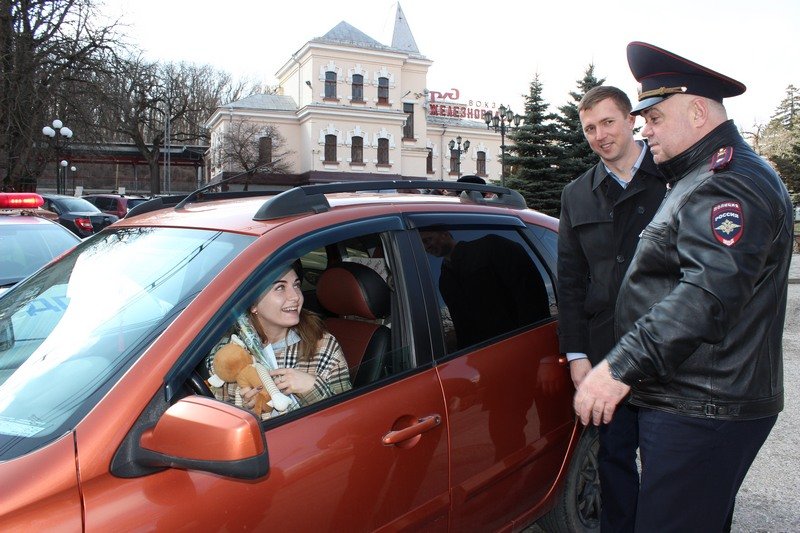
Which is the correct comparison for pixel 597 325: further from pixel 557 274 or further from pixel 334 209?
pixel 334 209

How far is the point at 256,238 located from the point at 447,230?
925 millimetres

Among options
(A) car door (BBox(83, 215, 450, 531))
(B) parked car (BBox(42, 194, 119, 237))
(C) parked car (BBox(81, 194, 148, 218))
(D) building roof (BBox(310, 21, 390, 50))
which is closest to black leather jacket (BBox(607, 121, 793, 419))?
(A) car door (BBox(83, 215, 450, 531))

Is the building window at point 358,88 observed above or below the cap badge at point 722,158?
above

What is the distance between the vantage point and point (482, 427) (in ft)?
7.95

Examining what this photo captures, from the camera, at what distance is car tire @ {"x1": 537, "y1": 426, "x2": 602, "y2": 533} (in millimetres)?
3092

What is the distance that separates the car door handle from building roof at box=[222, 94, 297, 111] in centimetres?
4839

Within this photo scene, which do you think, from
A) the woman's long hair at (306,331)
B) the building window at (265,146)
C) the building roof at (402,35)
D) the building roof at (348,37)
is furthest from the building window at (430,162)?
the woman's long hair at (306,331)

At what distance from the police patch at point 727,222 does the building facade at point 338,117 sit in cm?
4376

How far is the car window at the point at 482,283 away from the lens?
2496mm

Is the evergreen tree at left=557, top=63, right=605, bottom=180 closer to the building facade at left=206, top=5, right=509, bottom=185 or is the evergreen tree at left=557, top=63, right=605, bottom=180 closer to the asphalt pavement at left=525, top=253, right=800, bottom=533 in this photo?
the building facade at left=206, top=5, right=509, bottom=185

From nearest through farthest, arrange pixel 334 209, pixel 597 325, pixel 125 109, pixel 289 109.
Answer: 1. pixel 334 209
2. pixel 597 325
3. pixel 125 109
4. pixel 289 109

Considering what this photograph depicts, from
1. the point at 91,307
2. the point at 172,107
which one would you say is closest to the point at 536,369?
the point at 91,307

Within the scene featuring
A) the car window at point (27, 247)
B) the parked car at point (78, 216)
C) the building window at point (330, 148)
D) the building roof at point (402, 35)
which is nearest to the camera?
the car window at point (27, 247)

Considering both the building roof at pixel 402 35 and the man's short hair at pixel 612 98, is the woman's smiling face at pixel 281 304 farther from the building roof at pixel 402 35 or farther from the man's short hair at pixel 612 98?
the building roof at pixel 402 35
